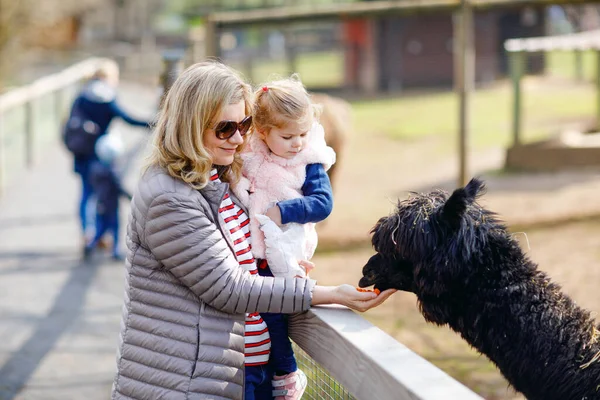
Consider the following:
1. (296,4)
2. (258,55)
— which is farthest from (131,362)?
(296,4)

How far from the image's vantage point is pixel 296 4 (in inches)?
1367

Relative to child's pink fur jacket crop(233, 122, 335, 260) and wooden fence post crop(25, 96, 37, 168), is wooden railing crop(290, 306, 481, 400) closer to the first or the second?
child's pink fur jacket crop(233, 122, 335, 260)

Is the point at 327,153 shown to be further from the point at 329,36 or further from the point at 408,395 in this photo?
the point at 329,36

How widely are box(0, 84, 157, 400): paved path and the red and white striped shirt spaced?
2501 millimetres

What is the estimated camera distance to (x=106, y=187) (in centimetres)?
815

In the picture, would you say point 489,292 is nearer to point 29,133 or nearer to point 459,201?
point 459,201

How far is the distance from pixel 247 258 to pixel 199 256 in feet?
0.70

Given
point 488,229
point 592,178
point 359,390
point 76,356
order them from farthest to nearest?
point 592,178
point 76,356
point 488,229
point 359,390

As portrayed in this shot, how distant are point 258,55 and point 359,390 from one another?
27.2 metres

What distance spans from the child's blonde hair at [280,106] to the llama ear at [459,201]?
0.50m

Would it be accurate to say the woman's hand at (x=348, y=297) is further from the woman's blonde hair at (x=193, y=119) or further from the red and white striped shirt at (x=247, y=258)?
the woman's blonde hair at (x=193, y=119)

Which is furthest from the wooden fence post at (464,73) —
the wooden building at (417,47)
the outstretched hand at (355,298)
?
the wooden building at (417,47)

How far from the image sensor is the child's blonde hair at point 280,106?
2637 millimetres

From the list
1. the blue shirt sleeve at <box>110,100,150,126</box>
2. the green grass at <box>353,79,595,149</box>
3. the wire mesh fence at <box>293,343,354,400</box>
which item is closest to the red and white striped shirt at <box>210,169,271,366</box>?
the wire mesh fence at <box>293,343,354,400</box>
